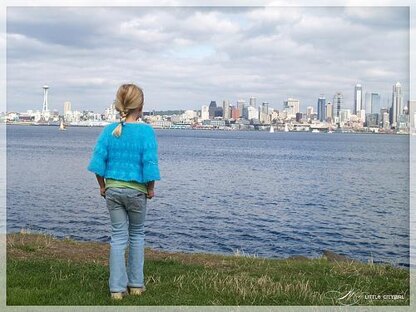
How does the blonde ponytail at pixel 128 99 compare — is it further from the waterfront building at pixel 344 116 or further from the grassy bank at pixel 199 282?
the waterfront building at pixel 344 116

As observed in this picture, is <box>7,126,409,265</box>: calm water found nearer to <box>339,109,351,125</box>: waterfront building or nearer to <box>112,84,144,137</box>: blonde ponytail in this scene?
<box>112,84,144,137</box>: blonde ponytail

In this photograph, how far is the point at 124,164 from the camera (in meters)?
6.39

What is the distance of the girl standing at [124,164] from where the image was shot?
6.36 meters

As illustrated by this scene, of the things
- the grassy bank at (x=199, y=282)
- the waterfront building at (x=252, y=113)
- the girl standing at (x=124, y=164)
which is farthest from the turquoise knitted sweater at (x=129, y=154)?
the waterfront building at (x=252, y=113)

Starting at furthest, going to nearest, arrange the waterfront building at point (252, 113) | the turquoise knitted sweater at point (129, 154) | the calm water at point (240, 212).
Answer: the waterfront building at point (252, 113) < the calm water at point (240, 212) < the turquoise knitted sweater at point (129, 154)

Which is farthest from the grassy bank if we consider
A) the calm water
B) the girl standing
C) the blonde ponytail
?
the calm water

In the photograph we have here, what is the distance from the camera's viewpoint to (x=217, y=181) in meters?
44.5

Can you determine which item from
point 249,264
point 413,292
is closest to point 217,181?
point 249,264

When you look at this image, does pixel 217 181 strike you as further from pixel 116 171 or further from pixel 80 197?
pixel 116 171

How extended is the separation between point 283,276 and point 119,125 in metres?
3.92

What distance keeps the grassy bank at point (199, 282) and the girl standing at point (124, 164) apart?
1.96ft

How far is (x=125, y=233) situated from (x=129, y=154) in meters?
0.99

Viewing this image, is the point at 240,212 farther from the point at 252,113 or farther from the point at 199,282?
the point at 252,113

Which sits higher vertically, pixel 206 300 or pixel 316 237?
pixel 206 300
